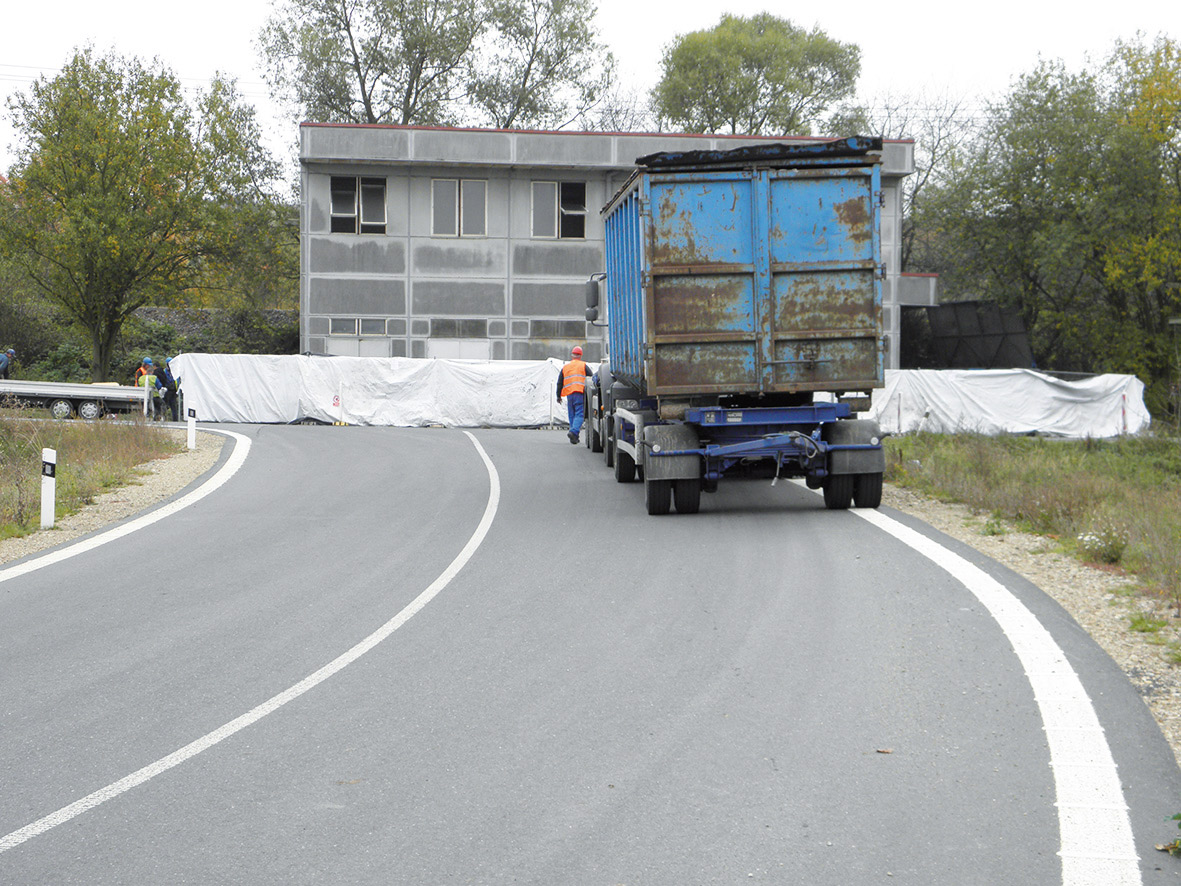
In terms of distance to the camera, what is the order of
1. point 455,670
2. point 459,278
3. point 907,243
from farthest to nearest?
point 907,243 → point 459,278 → point 455,670

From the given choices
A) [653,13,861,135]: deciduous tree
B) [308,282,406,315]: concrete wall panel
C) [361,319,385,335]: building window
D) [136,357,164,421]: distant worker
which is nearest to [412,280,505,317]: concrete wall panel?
[308,282,406,315]: concrete wall panel

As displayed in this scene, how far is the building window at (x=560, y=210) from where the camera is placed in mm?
36656

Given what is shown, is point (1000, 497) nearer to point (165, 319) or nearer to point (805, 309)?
point (805, 309)

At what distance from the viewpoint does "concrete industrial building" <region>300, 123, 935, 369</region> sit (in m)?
36.1

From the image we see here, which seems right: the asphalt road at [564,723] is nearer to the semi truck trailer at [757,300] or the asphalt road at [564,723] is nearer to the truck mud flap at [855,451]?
the semi truck trailer at [757,300]

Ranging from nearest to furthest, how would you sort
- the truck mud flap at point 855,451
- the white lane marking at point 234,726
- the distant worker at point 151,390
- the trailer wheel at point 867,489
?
the white lane marking at point 234,726
the truck mud flap at point 855,451
the trailer wheel at point 867,489
the distant worker at point 151,390

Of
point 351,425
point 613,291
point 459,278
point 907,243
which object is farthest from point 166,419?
point 907,243

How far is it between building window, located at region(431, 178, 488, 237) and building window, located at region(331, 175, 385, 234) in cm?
159

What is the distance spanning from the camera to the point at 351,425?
103ft

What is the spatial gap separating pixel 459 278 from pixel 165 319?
21.4 metres

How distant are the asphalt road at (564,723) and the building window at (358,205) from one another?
26782 millimetres

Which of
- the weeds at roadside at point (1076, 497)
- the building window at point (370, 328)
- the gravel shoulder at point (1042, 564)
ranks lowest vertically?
the gravel shoulder at point (1042, 564)

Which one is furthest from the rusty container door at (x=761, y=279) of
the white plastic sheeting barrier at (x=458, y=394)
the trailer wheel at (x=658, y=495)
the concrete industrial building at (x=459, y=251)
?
the concrete industrial building at (x=459, y=251)

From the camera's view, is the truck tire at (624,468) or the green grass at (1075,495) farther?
the truck tire at (624,468)
